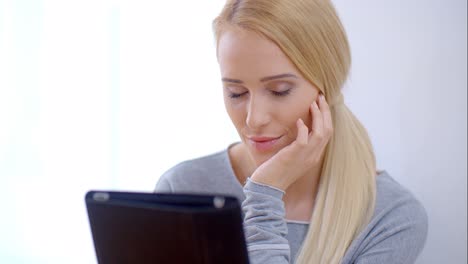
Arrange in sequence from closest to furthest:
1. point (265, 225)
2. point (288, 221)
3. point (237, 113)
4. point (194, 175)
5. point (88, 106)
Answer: point (265, 225), point (237, 113), point (288, 221), point (194, 175), point (88, 106)

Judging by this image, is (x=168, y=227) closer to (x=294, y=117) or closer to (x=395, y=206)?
(x=294, y=117)

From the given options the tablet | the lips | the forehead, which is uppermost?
the forehead

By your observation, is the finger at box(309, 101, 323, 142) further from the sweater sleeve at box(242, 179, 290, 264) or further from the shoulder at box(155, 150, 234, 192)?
the shoulder at box(155, 150, 234, 192)

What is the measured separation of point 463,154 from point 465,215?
0.53 feet

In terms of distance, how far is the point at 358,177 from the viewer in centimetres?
145

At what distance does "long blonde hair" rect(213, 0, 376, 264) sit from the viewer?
131 centimetres

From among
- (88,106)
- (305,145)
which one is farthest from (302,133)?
(88,106)

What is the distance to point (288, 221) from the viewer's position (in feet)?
4.86

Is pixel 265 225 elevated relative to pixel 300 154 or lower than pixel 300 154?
lower

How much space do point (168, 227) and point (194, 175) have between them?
809 millimetres

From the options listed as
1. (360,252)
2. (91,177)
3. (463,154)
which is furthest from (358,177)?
(91,177)

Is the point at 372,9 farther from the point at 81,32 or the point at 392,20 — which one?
the point at 81,32

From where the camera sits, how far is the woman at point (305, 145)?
1.29 metres

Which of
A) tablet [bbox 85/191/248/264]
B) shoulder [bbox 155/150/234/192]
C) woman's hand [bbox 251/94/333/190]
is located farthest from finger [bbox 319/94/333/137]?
tablet [bbox 85/191/248/264]
